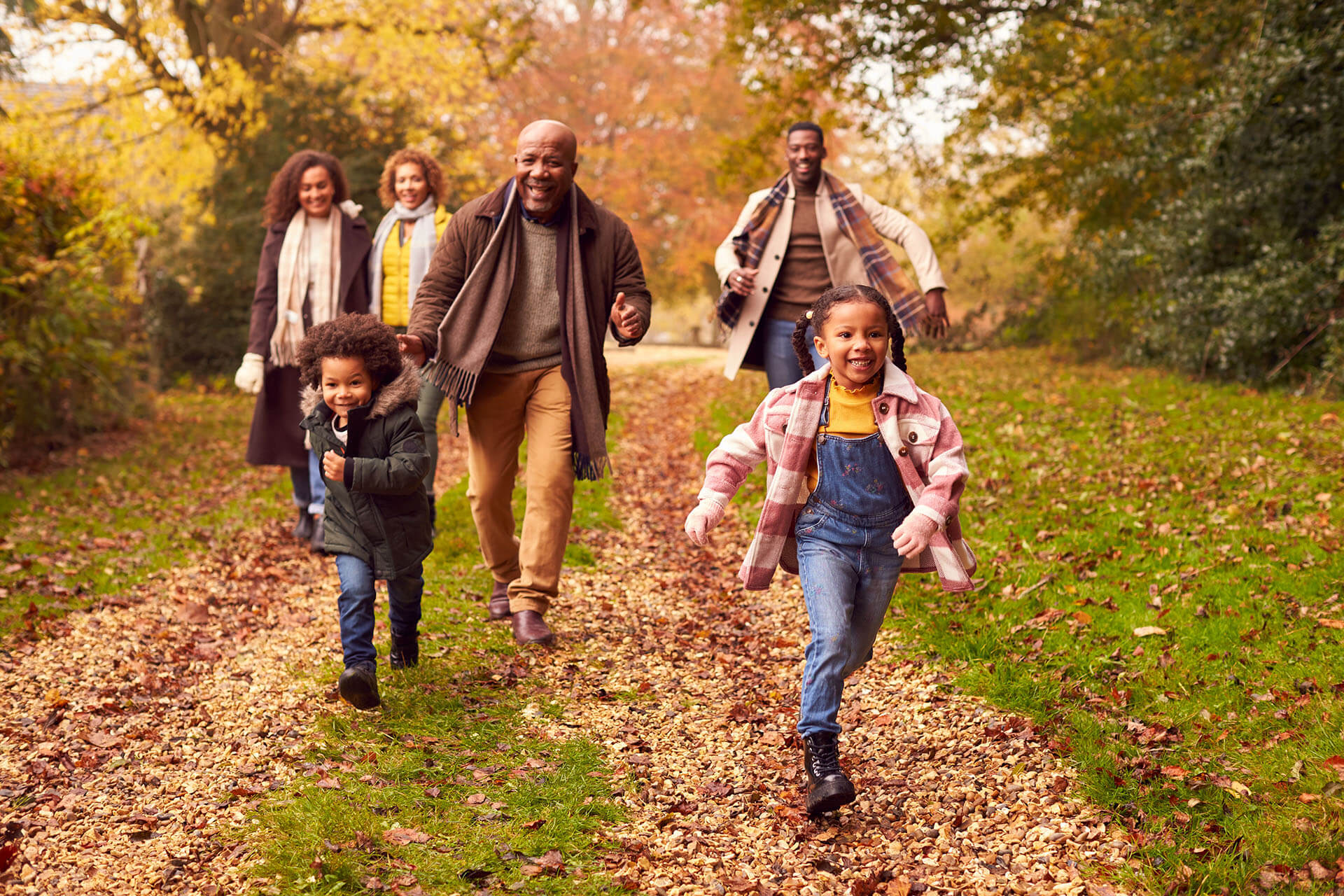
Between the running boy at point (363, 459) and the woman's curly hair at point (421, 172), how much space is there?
2891 millimetres

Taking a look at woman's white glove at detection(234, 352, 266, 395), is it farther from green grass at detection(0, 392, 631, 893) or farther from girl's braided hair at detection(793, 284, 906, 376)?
girl's braided hair at detection(793, 284, 906, 376)

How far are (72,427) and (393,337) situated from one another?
756cm

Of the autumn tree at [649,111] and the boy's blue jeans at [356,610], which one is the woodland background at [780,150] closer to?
the autumn tree at [649,111]

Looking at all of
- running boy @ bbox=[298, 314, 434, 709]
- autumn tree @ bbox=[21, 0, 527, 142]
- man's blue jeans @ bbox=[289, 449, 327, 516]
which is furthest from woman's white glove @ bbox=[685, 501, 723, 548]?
→ autumn tree @ bbox=[21, 0, 527, 142]

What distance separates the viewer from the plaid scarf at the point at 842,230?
20.8 ft

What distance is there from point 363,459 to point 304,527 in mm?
3704

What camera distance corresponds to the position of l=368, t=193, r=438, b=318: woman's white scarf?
6.97 meters

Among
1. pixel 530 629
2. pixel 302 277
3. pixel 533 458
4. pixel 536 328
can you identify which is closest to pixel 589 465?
pixel 533 458

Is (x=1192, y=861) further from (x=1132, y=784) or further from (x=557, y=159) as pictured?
(x=557, y=159)

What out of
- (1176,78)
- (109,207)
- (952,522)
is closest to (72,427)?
(109,207)

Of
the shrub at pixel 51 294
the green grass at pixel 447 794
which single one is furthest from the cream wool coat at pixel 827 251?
the shrub at pixel 51 294

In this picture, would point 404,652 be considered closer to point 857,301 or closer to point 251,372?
point 857,301

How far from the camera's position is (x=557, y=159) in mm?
5035

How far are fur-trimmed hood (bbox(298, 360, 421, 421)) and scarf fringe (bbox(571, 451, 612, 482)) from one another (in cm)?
105
